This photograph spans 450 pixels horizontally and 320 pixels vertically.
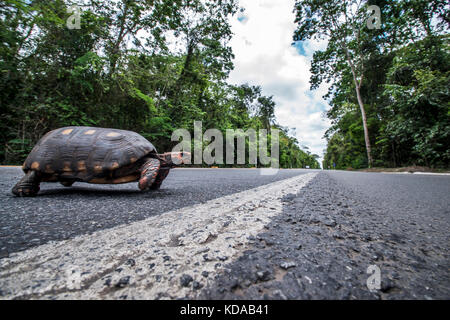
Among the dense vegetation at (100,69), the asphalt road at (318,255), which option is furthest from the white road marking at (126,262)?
the dense vegetation at (100,69)

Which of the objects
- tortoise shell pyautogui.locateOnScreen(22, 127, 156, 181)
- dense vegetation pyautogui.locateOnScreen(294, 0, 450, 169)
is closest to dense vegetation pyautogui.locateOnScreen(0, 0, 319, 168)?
tortoise shell pyautogui.locateOnScreen(22, 127, 156, 181)

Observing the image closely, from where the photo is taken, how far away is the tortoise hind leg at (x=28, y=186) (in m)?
1.42

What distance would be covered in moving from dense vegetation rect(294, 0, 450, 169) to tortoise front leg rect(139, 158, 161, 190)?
33.5ft

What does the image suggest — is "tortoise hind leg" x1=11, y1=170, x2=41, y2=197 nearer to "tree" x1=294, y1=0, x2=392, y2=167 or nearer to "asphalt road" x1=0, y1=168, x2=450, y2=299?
"asphalt road" x1=0, y1=168, x2=450, y2=299

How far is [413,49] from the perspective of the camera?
8797 mm

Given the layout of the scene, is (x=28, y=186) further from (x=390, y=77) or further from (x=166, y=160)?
(x=390, y=77)

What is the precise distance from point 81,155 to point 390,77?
13522mm

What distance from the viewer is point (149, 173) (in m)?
1.73

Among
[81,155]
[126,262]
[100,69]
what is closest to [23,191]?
[81,155]

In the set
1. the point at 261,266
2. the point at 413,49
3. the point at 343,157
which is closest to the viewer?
the point at 261,266

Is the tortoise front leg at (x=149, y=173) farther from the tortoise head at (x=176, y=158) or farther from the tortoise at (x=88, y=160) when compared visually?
the tortoise head at (x=176, y=158)
